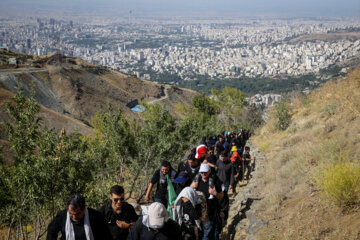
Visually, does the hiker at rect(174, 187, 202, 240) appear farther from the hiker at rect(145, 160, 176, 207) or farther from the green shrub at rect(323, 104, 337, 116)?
the green shrub at rect(323, 104, 337, 116)

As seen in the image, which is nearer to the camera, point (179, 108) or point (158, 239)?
point (158, 239)

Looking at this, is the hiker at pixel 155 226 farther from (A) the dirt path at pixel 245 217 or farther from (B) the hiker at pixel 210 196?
(A) the dirt path at pixel 245 217

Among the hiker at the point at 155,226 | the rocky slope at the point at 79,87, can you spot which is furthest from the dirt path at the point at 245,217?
the rocky slope at the point at 79,87

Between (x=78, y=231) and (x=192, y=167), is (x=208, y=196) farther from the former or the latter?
(x=78, y=231)

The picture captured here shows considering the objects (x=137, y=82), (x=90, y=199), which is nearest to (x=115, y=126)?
(x=90, y=199)

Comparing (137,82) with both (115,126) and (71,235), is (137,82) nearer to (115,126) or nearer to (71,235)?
(115,126)

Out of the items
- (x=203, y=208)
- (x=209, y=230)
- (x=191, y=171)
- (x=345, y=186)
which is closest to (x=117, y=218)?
(x=203, y=208)
